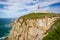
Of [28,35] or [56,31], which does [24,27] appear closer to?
[28,35]

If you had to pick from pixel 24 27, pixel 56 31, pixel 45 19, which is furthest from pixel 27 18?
pixel 56 31

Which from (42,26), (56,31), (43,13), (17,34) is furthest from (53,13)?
(56,31)

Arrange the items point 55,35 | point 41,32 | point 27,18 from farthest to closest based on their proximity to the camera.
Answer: point 27,18 → point 41,32 → point 55,35

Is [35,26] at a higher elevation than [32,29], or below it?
higher

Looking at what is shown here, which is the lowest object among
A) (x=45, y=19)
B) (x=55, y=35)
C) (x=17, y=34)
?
(x=17, y=34)

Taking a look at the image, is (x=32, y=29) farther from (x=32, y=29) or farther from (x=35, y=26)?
(x=35, y=26)

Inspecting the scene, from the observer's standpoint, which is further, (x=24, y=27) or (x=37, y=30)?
(x=24, y=27)

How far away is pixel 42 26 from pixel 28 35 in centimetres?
96

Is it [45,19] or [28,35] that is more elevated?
[45,19]

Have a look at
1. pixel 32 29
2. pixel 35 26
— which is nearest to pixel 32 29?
pixel 32 29

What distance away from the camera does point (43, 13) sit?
33.3 ft

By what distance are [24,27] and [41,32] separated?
1.39m

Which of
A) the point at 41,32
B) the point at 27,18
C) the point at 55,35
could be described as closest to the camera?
the point at 55,35

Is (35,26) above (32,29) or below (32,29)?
above
